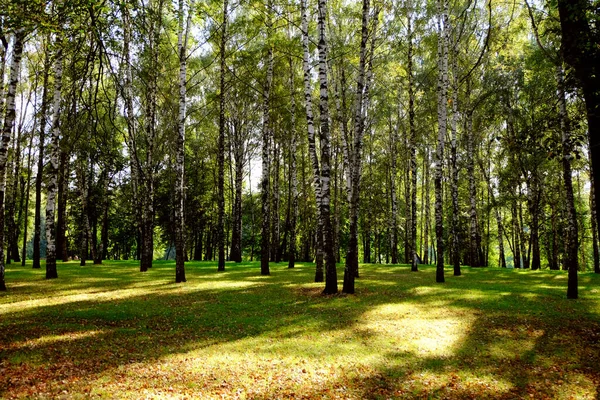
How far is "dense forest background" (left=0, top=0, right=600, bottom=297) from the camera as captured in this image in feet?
43.1

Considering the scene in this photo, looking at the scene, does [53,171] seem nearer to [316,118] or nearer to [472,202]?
[316,118]

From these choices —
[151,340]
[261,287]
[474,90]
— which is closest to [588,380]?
[151,340]

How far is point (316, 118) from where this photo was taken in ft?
103

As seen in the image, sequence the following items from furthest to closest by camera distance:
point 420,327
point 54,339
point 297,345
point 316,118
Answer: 1. point 316,118
2. point 420,327
3. point 297,345
4. point 54,339

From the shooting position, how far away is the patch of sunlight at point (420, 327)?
8.13m

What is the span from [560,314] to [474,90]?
2440 cm

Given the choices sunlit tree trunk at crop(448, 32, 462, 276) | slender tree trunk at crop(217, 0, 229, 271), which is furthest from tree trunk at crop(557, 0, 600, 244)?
slender tree trunk at crop(217, 0, 229, 271)

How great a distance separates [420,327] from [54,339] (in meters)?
8.58

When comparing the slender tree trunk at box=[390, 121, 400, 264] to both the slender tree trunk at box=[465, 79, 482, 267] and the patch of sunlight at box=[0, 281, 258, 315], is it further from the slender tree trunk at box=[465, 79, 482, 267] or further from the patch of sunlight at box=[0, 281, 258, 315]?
the patch of sunlight at box=[0, 281, 258, 315]

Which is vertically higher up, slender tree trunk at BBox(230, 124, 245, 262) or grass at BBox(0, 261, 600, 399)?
slender tree trunk at BBox(230, 124, 245, 262)

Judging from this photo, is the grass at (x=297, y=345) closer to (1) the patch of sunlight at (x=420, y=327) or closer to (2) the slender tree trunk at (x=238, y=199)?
(1) the patch of sunlight at (x=420, y=327)

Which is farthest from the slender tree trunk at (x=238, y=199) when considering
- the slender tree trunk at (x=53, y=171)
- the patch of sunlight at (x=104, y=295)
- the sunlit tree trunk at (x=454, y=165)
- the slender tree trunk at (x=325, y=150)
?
the slender tree trunk at (x=325, y=150)

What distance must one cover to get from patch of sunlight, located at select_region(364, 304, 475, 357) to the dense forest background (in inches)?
130

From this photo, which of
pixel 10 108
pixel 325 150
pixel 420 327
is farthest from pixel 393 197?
pixel 10 108
